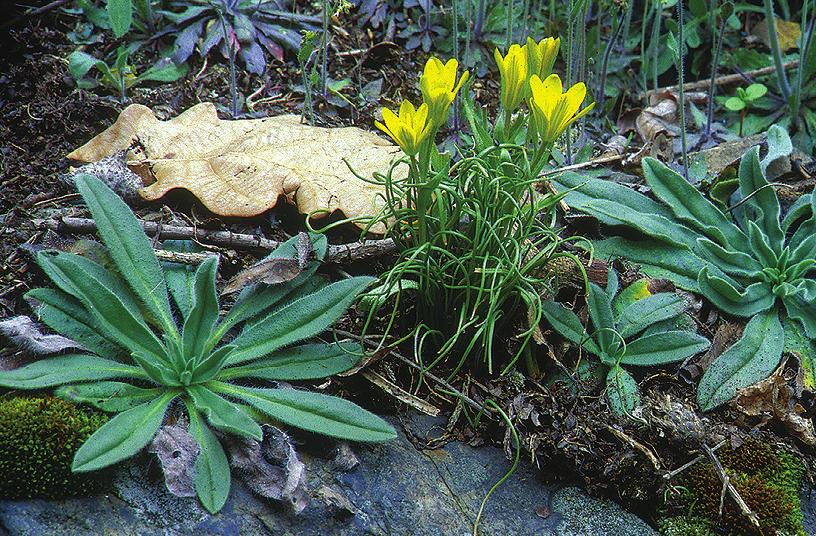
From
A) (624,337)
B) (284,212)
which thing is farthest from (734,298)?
(284,212)

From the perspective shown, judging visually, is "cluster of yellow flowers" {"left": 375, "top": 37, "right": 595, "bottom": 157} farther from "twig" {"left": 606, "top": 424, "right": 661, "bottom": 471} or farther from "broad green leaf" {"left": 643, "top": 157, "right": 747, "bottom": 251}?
"broad green leaf" {"left": 643, "top": 157, "right": 747, "bottom": 251}

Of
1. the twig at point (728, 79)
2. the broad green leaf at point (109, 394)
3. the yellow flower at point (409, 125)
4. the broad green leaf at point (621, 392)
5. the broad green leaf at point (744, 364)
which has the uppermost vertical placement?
the yellow flower at point (409, 125)

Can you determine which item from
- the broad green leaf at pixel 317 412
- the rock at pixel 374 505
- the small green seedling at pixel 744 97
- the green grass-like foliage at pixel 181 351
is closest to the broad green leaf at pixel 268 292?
the green grass-like foliage at pixel 181 351

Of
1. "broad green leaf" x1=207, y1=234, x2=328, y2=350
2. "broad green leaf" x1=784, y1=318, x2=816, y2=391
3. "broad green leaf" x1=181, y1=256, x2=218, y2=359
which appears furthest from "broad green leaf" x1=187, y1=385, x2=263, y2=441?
"broad green leaf" x1=784, y1=318, x2=816, y2=391

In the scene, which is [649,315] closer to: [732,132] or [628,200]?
[628,200]

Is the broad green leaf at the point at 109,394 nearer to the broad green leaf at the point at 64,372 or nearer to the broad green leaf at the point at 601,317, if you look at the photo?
the broad green leaf at the point at 64,372

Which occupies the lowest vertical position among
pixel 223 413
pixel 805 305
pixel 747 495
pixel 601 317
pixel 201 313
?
pixel 747 495

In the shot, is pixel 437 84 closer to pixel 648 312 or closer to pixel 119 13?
pixel 648 312
